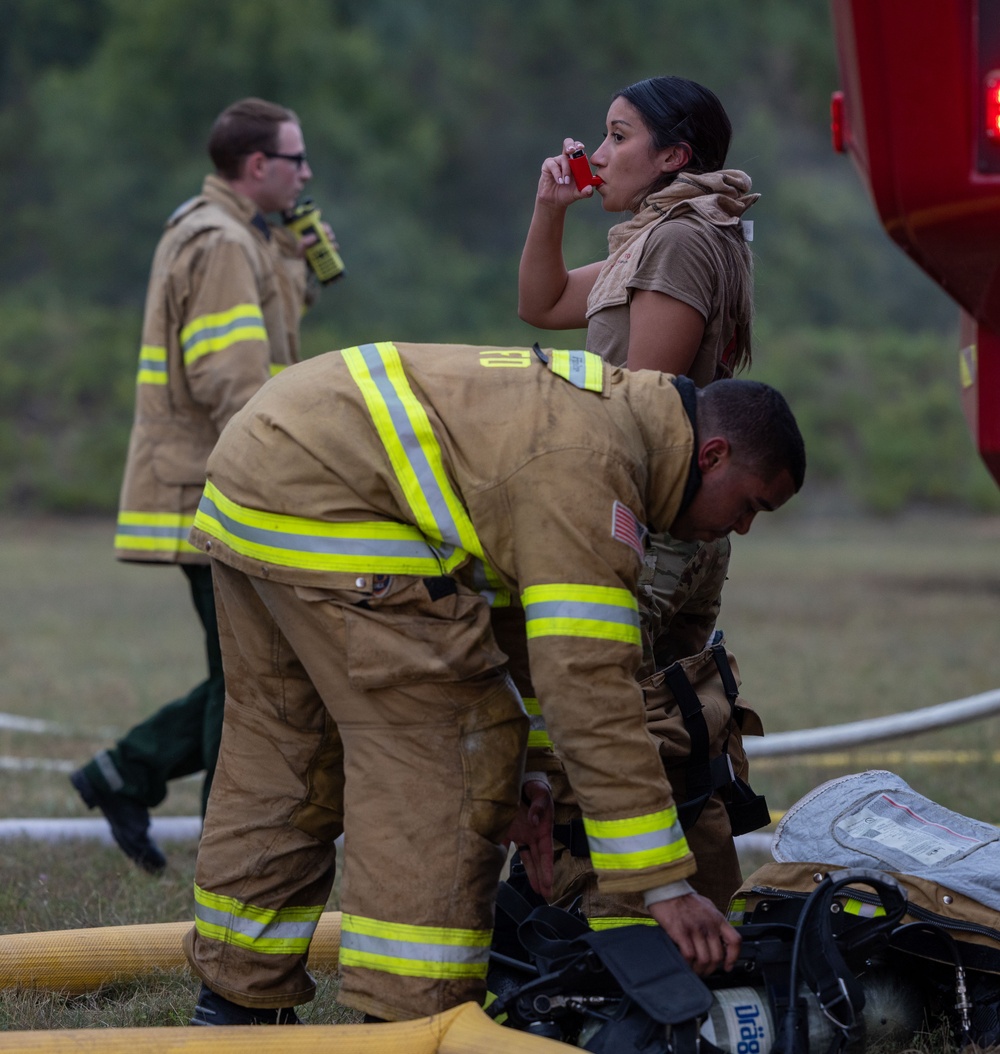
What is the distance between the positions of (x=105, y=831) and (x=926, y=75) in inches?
130

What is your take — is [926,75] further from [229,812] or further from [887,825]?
[229,812]

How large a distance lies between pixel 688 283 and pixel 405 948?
1.37 meters

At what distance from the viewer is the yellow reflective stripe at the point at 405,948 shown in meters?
2.56

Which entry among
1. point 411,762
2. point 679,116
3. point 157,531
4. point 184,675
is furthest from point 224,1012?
point 184,675

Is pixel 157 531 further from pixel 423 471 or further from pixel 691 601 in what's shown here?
pixel 423 471

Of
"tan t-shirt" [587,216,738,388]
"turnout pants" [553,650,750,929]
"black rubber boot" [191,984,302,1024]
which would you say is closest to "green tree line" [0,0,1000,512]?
"tan t-shirt" [587,216,738,388]

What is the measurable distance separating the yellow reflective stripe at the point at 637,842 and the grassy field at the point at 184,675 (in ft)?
3.03

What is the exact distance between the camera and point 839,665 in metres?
8.33

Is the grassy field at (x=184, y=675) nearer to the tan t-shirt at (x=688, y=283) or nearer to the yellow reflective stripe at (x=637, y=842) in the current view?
the yellow reflective stripe at (x=637, y=842)

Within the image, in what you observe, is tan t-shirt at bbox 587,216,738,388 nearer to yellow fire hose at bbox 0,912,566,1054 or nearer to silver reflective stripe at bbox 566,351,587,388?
silver reflective stripe at bbox 566,351,587,388

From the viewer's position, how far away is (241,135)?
15.3ft

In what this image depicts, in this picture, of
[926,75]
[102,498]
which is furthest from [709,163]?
[102,498]

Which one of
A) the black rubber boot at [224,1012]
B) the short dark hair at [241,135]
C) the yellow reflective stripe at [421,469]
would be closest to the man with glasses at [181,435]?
the short dark hair at [241,135]

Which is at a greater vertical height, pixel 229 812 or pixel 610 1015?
pixel 229 812
